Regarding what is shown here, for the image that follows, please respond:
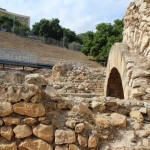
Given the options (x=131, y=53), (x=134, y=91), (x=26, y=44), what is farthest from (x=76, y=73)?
(x=26, y=44)

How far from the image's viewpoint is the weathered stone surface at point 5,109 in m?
2.75

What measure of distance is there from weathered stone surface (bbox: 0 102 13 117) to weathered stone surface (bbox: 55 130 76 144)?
1.36ft

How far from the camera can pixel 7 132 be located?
2.72 meters

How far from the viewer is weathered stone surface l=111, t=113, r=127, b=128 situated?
305 centimetres

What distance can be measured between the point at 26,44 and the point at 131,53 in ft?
107

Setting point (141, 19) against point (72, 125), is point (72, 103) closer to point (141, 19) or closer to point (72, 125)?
point (72, 125)

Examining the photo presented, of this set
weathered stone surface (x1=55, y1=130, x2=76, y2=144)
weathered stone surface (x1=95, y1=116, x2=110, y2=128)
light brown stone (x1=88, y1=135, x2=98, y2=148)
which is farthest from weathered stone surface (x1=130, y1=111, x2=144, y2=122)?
weathered stone surface (x1=55, y1=130, x2=76, y2=144)

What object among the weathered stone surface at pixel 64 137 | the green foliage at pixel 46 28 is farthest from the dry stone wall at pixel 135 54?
the green foliage at pixel 46 28

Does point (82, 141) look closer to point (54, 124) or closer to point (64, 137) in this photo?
point (64, 137)

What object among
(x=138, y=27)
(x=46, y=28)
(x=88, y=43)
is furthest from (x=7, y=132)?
(x=46, y=28)

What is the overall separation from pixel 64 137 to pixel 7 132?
0.45 m

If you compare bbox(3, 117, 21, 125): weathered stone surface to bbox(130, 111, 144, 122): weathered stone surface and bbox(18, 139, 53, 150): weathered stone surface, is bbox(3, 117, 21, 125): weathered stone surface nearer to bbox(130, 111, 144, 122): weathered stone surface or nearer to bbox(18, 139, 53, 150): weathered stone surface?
bbox(18, 139, 53, 150): weathered stone surface

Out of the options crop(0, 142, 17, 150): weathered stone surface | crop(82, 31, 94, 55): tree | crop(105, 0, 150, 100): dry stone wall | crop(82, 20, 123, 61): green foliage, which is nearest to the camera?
crop(0, 142, 17, 150): weathered stone surface

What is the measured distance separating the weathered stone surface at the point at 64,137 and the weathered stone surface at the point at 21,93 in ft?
1.11
